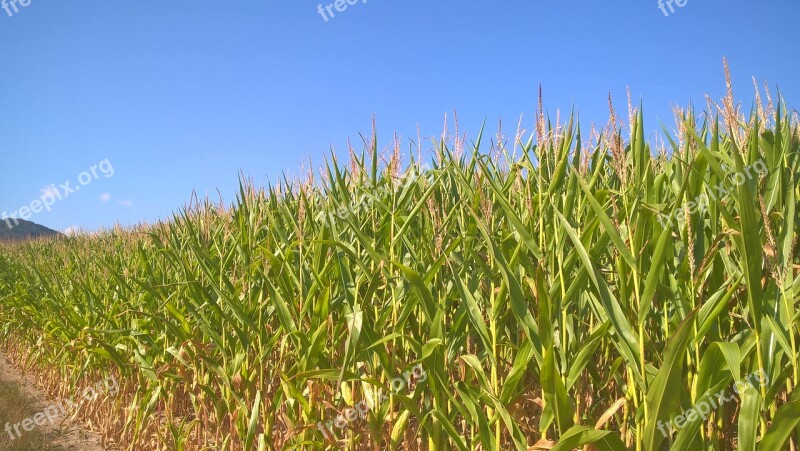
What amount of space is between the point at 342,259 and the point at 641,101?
1354mm

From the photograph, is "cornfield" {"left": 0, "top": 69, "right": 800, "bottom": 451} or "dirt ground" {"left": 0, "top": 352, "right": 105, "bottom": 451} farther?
"dirt ground" {"left": 0, "top": 352, "right": 105, "bottom": 451}

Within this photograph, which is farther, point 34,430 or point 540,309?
point 34,430

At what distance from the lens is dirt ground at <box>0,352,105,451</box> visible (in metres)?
3.90

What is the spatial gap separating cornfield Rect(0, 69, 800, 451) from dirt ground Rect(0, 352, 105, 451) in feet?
2.36

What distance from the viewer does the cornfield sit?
1554 mm

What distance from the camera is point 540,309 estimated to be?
1.66 meters

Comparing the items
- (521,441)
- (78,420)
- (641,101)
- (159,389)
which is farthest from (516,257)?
(78,420)

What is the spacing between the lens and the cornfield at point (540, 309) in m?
1.55

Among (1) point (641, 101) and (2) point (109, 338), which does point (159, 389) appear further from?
(1) point (641, 101)

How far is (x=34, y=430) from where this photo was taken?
4.18 metres

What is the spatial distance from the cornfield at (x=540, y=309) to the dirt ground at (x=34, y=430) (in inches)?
28.3

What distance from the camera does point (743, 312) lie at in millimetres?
1685

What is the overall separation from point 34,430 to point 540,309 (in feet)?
13.7

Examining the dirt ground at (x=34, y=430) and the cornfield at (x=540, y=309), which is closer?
the cornfield at (x=540, y=309)
